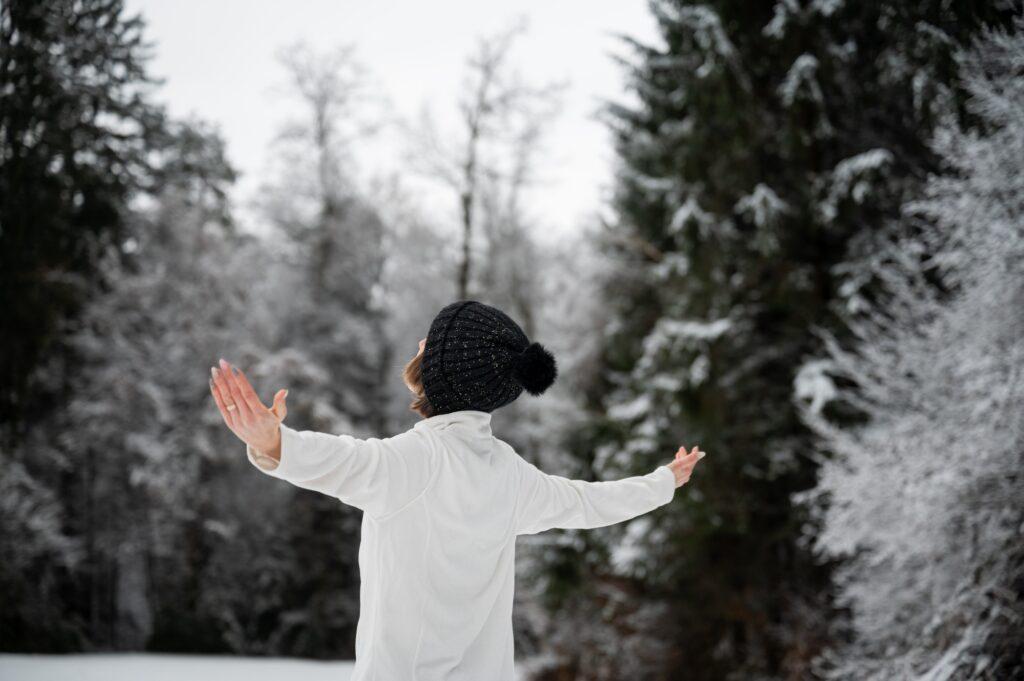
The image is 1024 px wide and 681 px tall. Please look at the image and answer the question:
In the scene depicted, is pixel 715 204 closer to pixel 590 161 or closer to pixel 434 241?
pixel 590 161

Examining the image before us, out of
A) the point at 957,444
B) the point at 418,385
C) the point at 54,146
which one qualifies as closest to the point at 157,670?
the point at 54,146

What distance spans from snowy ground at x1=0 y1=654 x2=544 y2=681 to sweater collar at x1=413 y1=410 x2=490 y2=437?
3568 millimetres

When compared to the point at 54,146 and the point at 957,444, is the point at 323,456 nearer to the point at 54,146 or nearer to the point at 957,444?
the point at 957,444

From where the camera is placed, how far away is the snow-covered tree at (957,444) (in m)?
4.40

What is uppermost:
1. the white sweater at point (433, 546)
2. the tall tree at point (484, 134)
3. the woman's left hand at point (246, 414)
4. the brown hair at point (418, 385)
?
the tall tree at point (484, 134)

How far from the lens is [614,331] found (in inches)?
415

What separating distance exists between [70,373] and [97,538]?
2718 millimetres

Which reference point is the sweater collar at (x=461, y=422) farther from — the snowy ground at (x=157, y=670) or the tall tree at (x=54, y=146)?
the tall tree at (x=54, y=146)

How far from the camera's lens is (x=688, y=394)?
27.7ft

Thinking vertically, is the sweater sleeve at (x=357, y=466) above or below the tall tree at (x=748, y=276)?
below

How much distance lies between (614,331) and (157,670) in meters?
7.12

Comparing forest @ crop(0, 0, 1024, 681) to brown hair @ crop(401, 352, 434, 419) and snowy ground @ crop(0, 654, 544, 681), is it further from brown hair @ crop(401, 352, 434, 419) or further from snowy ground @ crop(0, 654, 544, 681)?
brown hair @ crop(401, 352, 434, 419)

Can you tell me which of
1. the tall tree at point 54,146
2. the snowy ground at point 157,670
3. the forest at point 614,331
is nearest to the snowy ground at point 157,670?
the snowy ground at point 157,670

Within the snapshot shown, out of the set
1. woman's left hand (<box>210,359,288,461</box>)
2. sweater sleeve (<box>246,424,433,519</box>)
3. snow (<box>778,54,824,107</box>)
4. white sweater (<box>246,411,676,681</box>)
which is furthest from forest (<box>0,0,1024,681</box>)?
woman's left hand (<box>210,359,288,461</box>)
